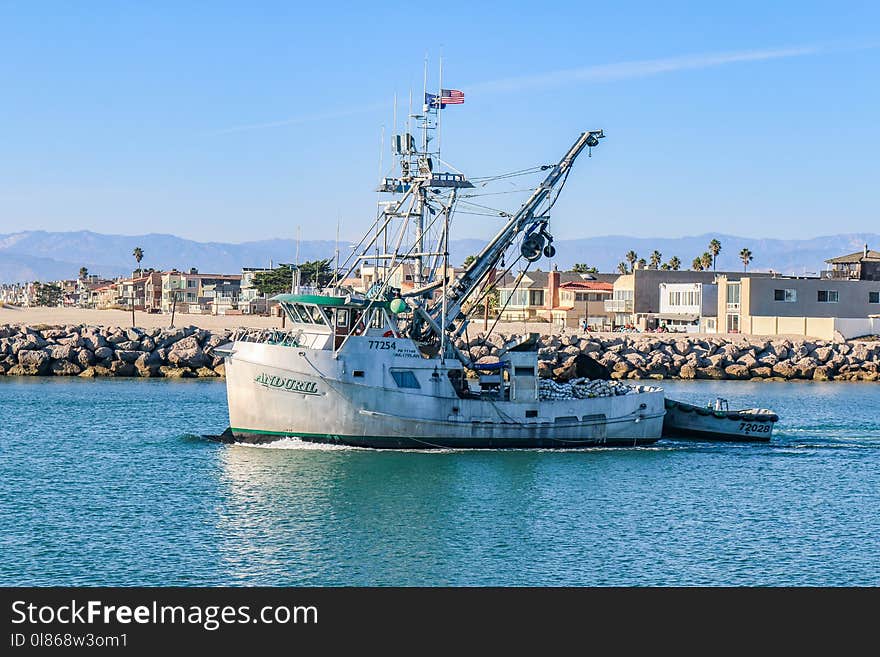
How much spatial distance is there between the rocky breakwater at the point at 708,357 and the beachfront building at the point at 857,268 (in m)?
24.1

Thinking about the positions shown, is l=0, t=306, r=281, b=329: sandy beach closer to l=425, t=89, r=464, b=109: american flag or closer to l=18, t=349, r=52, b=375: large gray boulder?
l=18, t=349, r=52, b=375: large gray boulder

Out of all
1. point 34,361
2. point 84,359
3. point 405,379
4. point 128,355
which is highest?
point 128,355

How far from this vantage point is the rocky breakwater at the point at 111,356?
226 feet

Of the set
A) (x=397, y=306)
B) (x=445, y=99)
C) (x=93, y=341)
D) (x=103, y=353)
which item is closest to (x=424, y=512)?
(x=397, y=306)

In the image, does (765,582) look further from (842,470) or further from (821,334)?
(821,334)

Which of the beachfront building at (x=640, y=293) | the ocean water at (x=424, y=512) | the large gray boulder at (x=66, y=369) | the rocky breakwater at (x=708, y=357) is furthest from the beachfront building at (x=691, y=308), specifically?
the ocean water at (x=424, y=512)

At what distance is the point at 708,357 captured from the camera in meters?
76.3

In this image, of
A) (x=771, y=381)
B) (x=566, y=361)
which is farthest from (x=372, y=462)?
(x=771, y=381)

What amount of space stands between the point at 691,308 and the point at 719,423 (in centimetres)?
5663

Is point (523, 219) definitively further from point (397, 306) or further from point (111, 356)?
point (111, 356)

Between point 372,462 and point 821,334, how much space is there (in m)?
59.6

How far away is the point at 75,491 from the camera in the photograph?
32469 mm

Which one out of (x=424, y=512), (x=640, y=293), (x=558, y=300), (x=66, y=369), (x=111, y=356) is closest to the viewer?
(x=424, y=512)

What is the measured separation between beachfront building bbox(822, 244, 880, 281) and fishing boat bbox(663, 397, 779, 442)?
2513 inches
